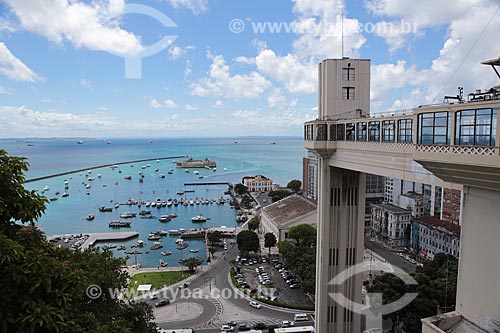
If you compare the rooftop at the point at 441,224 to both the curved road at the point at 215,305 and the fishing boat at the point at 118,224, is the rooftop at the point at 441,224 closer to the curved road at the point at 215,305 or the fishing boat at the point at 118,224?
the curved road at the point at 215,305

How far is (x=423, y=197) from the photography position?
23547 mm

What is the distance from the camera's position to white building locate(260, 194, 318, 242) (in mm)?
21266

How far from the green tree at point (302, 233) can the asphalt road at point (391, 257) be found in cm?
402

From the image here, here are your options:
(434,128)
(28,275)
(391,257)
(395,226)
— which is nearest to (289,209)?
(395,226)

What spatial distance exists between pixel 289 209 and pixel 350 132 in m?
17.5

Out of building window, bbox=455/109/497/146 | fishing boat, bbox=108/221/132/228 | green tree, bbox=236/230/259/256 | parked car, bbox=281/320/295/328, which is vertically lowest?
fishing boat, bbox=108/221/132/228

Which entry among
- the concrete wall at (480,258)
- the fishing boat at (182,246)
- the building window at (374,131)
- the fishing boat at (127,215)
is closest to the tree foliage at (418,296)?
the building window at (374,131)

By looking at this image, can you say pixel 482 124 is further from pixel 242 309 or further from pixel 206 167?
pixel 206 167

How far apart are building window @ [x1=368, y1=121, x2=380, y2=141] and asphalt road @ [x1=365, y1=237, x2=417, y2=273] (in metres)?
13.8

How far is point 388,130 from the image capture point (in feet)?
16.8

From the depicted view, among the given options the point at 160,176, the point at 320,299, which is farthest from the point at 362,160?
the point at 160,176

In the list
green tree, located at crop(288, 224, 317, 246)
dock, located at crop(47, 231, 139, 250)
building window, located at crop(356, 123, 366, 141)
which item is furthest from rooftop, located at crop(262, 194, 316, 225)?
building window, located at crop(356, 123, 366, 141)

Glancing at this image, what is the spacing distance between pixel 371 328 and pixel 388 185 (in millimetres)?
20523

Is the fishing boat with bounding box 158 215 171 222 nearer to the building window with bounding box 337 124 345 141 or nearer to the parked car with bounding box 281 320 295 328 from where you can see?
the parked car with bounding box 281 320 295 328
